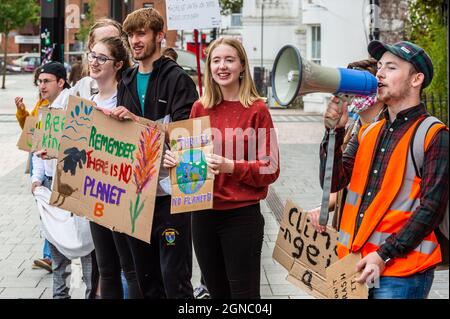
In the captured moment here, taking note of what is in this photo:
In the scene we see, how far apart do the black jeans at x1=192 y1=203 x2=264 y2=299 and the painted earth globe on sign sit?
174 millimetres

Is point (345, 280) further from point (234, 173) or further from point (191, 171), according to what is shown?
point (191, 171)

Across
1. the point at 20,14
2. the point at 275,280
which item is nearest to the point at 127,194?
the point at 275,280

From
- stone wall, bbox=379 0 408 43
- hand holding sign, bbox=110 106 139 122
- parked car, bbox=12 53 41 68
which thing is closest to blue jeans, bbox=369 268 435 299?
hand holding sign, bbox=110 106 139 122

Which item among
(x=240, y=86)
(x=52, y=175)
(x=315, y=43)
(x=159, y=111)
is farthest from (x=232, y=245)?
(x=315, y=43)

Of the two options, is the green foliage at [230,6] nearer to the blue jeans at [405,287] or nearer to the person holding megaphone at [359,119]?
the person holding megaphone at [359,119]

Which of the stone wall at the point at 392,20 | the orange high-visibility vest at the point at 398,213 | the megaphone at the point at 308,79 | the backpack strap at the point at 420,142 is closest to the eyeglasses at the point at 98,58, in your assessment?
the megaphone at the point at 308,79

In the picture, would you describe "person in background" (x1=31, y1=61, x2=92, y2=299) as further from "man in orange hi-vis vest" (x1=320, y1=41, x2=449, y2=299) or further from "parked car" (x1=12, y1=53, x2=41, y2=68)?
"parked car" (x1=12, y1=53, x2=41, y2=68)

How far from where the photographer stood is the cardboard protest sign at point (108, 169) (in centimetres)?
410

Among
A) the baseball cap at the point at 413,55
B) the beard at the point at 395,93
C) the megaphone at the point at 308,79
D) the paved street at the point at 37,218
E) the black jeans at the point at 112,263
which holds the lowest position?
the paved street at the point at 37,218

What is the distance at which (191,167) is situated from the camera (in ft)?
12.7

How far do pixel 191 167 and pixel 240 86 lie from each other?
0.49 metres

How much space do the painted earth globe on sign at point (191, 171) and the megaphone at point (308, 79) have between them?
827 mm
